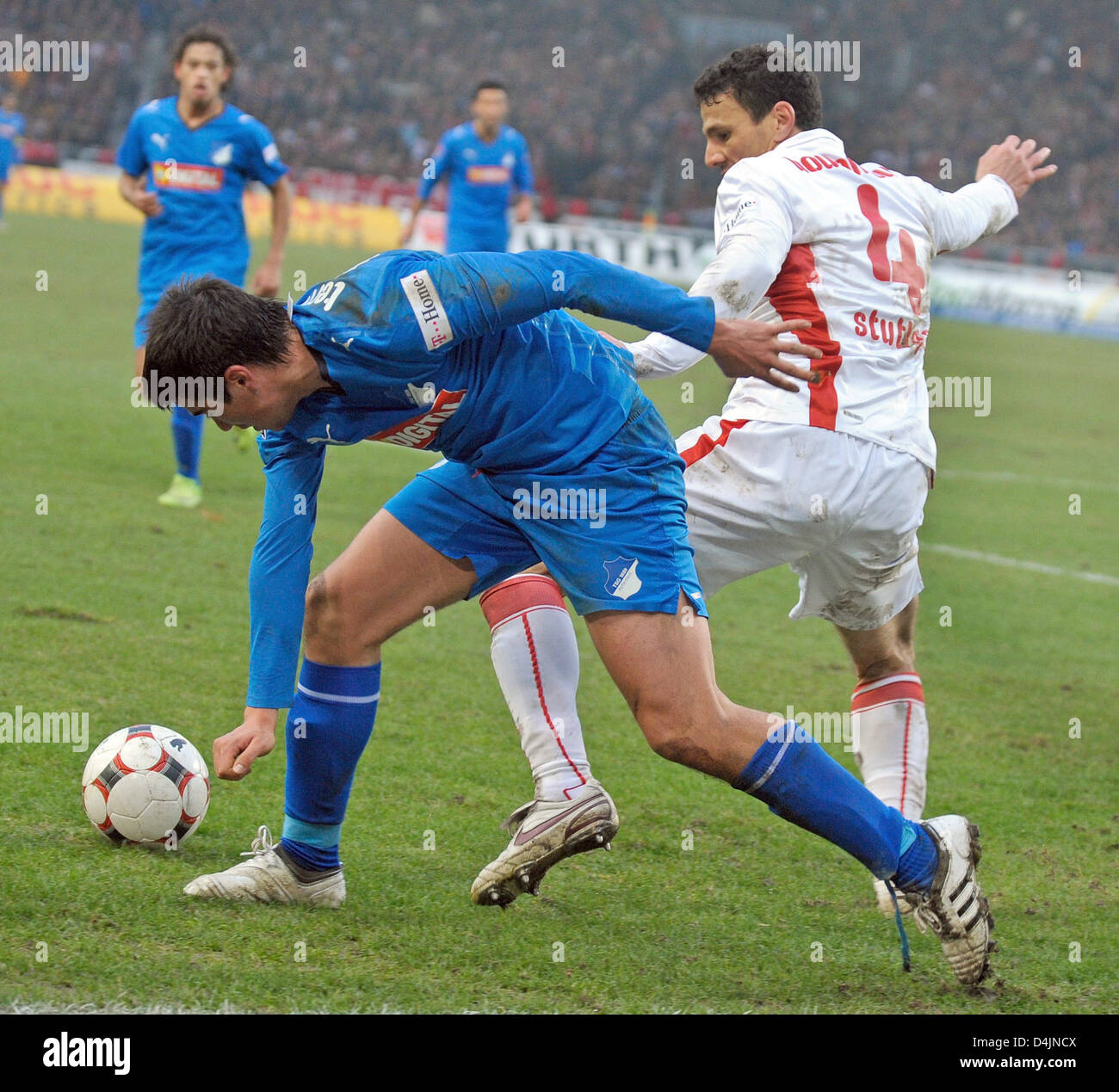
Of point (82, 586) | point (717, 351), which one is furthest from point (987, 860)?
point (82, 586)

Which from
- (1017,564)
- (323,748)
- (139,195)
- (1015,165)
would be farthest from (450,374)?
(1017,564)

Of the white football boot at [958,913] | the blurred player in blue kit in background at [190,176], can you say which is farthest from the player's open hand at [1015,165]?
the blurred player in blue kit in background at [190,176]

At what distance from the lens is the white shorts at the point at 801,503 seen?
363 cm

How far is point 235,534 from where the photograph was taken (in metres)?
7.50

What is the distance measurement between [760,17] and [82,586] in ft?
104

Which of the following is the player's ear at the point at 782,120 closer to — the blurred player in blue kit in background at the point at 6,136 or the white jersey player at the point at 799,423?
the white jersey player at the point at 799,423

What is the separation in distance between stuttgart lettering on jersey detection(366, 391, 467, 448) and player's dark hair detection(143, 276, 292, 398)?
362 millimetres

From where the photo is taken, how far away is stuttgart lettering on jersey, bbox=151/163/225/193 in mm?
8195

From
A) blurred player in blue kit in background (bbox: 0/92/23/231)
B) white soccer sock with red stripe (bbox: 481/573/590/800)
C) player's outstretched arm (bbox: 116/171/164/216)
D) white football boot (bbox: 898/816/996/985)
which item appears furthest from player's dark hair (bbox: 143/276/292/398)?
blurred player in blue kit in background (bbox: 0/92/23/231)

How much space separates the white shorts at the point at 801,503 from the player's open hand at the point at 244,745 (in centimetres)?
120

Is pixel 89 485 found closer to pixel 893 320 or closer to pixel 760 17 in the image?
pixel 893 320

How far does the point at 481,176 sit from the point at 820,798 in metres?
11.5

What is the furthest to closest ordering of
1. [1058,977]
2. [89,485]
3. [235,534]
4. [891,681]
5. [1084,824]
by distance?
[89,485], [235,534], [1084,824], [891,681], [1058,977]

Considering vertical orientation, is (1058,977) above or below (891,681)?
below
